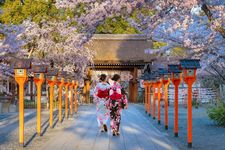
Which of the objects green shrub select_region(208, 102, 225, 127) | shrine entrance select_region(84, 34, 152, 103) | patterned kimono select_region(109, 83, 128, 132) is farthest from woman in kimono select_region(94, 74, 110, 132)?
shrine entrance select_region(84, 34, 152, 103)

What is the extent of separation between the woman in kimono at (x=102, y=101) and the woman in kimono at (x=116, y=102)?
50 centimetres

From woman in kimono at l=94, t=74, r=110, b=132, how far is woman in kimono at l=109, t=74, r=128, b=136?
0.50m

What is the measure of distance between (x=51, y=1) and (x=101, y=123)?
51.0 ft

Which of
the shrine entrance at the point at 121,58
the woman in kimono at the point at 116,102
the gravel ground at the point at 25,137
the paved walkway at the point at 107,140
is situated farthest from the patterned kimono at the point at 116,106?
the shrine entrance at the point at 121,58

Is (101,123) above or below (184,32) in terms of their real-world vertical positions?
below

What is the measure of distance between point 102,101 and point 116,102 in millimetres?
819

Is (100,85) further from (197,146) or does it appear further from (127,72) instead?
(127,72)

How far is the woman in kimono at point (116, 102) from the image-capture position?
11404mm

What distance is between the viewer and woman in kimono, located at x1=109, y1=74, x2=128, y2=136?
11.4 meters

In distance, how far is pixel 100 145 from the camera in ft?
30.4

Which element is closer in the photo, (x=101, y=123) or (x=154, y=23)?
(x=154, y=23)

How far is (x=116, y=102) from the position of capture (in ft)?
38.4

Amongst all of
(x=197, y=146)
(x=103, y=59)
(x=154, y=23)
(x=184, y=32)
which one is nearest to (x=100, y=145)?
(x=197, y=146)

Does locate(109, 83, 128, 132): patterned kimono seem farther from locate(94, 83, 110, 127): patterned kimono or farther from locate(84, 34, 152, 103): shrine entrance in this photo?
locate(84, 34, 152, 103): shrine entrance
